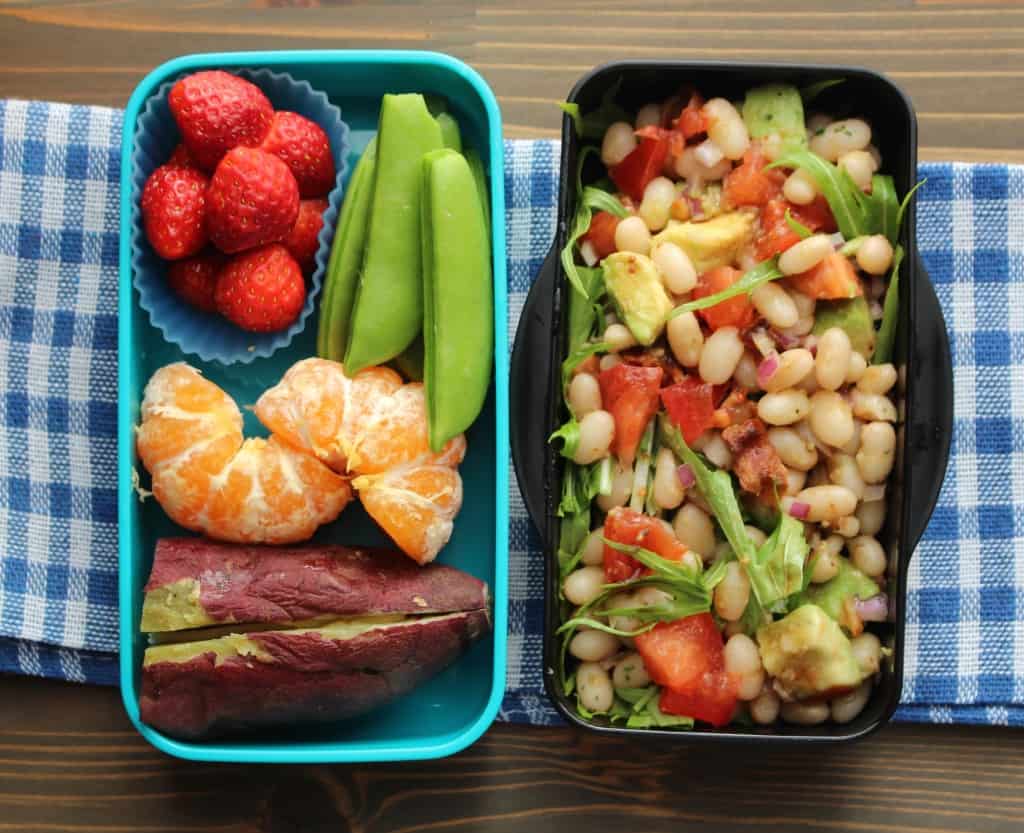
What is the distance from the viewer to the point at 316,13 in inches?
71.2

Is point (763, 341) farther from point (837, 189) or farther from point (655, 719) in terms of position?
point (655, 719)

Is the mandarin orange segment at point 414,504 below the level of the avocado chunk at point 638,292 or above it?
below

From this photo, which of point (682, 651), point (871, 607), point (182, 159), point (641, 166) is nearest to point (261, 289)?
point (182, 159)

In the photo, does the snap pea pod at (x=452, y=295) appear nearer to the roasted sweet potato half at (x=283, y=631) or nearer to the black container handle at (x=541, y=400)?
the black container handle at (x=541, y=400)

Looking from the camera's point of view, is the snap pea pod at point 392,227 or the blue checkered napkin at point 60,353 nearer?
the snap pea pod at point 392,227

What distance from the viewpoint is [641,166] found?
161cm

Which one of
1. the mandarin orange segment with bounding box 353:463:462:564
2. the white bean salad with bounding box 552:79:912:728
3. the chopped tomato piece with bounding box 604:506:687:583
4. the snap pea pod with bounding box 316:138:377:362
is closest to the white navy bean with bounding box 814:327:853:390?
the white bean salad with bounding box 552:79:912:728

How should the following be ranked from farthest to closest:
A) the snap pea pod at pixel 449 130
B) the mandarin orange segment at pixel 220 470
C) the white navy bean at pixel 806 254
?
the snap pea pod at pixel 449 130, the mandarin orange segment at pixel 220 470, the white navy bean at pixel 806 254

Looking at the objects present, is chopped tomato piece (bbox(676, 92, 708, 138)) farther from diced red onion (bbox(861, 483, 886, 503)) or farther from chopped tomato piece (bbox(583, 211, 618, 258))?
diced red onion (bbox(861, 483, 886, 503))

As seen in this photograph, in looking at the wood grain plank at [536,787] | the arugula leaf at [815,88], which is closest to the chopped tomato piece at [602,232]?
the arugula leaf at [815,88]

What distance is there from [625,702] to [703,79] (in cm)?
96

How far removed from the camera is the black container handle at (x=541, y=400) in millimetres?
1552

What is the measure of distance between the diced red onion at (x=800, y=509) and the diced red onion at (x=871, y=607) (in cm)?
16

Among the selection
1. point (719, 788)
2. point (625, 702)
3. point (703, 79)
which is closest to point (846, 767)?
point (719, 788)
